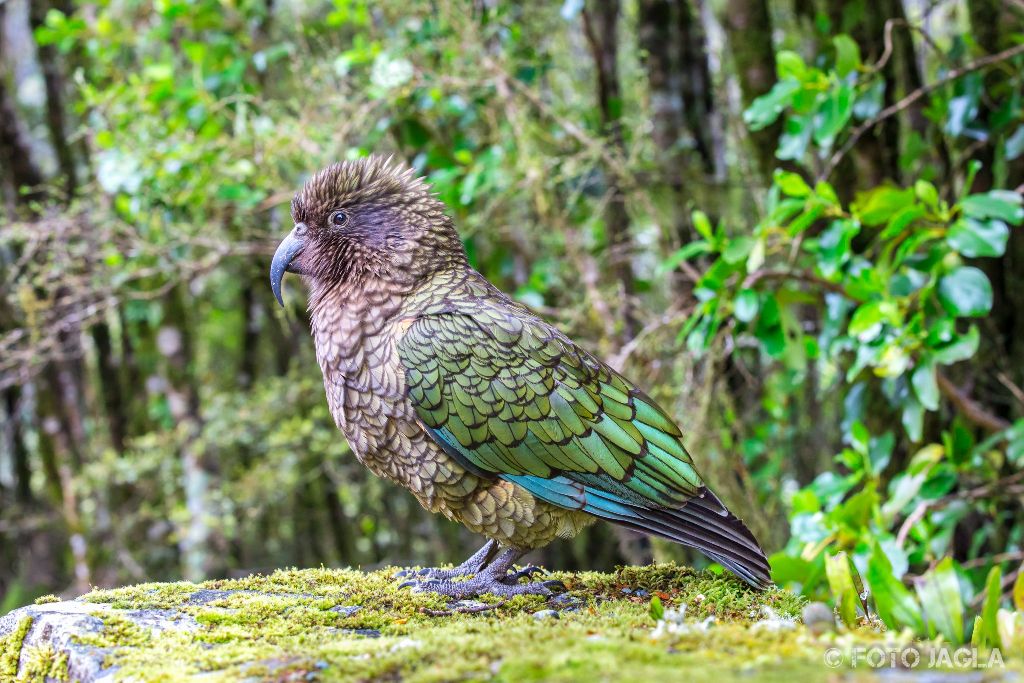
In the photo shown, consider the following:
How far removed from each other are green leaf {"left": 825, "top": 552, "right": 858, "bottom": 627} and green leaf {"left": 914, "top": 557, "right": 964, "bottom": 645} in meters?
0.30

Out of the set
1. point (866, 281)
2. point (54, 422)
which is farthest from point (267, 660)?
point (54, 422)

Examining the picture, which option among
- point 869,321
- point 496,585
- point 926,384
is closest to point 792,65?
point 869,321

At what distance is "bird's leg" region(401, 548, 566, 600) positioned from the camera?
370cm

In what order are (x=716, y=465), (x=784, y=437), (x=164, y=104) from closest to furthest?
(x=716, y=465)
(x=164, y=104)
(x=784, y=437)

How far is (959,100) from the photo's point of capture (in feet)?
17.9

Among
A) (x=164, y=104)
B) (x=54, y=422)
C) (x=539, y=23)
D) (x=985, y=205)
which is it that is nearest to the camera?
(x=985, y=205)

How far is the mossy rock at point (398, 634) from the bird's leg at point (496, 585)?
0.09 m

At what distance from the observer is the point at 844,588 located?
2.87 m

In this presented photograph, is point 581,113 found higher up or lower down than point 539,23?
lower down

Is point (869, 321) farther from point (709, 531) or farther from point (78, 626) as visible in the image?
point (78, 626)

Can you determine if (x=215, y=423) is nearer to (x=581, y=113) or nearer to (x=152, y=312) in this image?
(x=152, y=312)

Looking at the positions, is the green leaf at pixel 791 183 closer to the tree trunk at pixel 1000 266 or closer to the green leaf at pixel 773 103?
the green leaf at pixel 773 103

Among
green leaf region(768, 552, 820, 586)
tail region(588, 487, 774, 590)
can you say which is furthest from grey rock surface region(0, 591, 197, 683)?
green leaf region(768, 552, 820, 586)

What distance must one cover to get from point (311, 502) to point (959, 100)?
9.97 m
